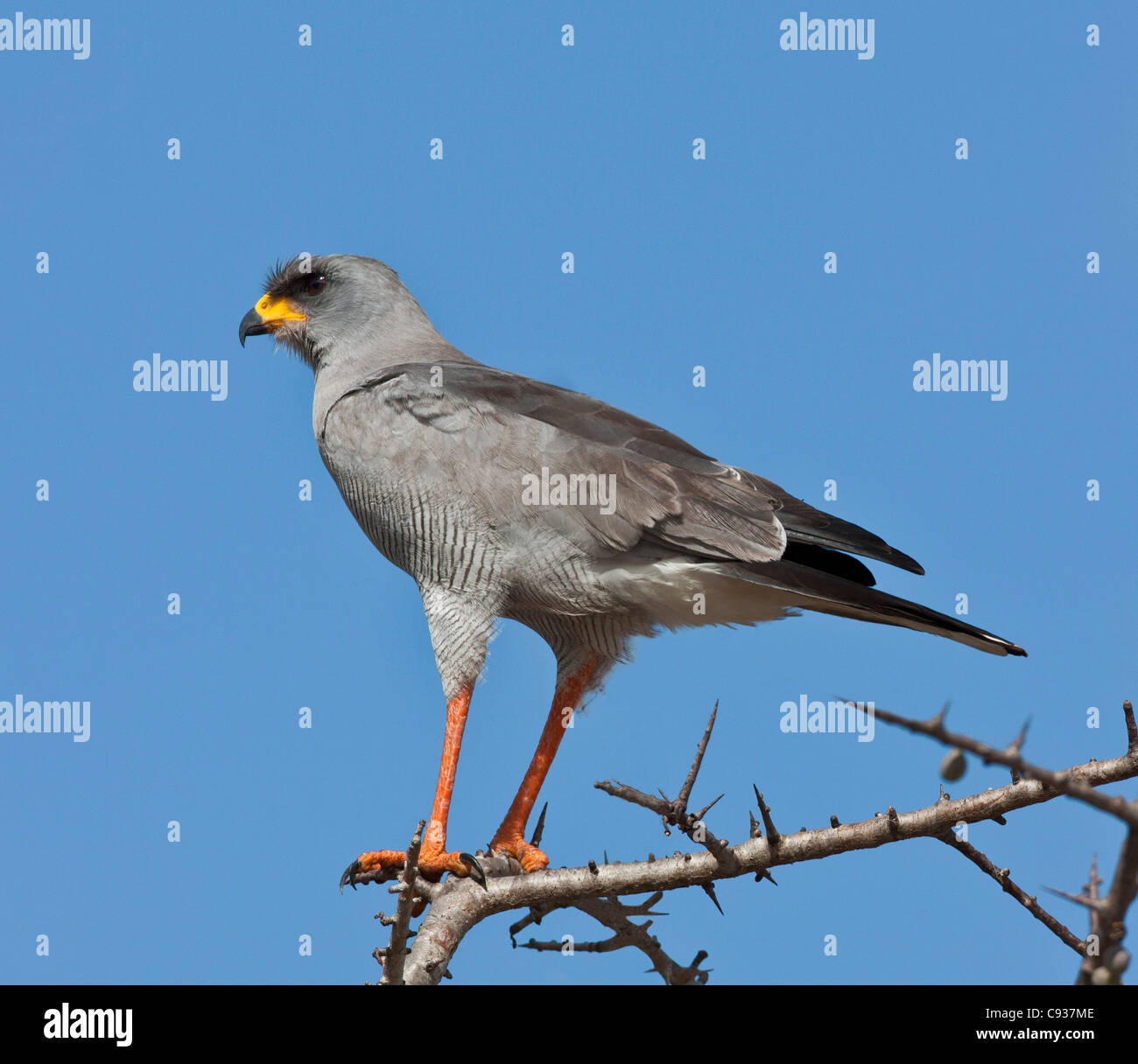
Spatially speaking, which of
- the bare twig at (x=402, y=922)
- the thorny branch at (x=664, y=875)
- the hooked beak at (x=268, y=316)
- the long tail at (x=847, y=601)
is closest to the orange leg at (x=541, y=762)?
the thorny branch at (x=664, y=875)

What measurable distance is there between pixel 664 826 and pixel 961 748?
258 centimetres

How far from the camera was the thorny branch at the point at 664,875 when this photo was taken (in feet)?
14.5

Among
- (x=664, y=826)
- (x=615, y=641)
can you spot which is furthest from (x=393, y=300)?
(x=664, y=826)

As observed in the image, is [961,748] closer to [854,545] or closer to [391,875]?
[854,545]

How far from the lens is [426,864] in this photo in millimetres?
5961

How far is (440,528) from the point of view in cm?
632

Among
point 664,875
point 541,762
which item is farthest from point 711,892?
point 541,762

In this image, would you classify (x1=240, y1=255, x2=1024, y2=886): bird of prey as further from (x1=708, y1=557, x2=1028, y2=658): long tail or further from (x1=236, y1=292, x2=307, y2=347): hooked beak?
(x1=236, y1=292, x2=307, y2=347): hooked beak

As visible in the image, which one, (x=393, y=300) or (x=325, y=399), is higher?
(x=393, y=300)

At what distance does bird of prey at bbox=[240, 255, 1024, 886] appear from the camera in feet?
20.0

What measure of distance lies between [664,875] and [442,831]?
136 cm

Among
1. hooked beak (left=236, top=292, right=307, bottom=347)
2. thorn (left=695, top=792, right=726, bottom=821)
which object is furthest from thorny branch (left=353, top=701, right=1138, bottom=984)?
hooked beak (left=236, top=292, right=307, bottom=347)

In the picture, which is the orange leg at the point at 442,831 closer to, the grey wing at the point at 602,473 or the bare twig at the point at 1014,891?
the grey wing at the point at 602,473

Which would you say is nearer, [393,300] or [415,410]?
[415,410]
